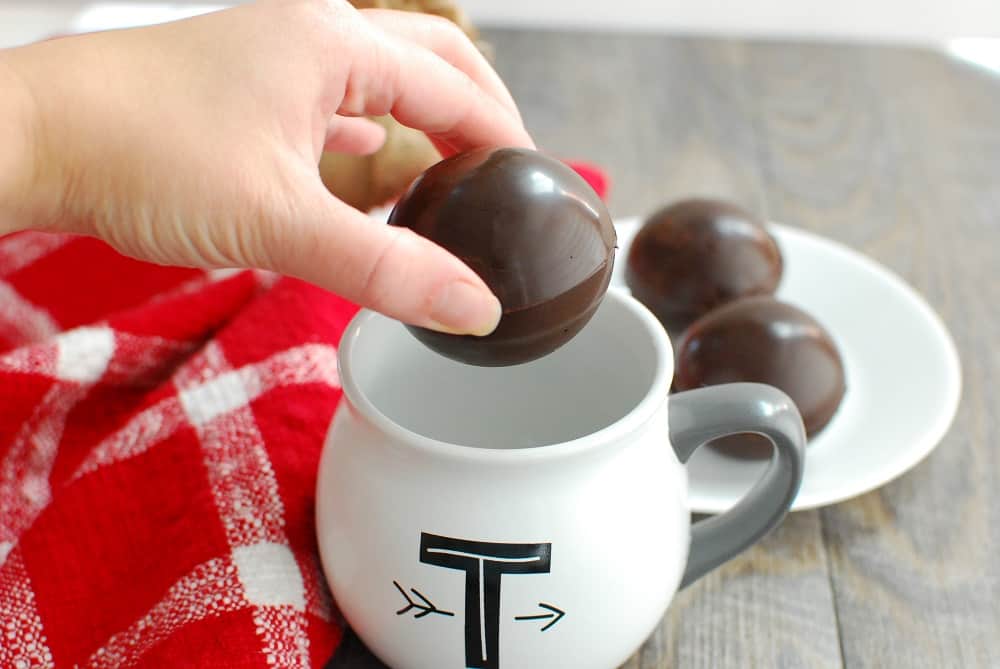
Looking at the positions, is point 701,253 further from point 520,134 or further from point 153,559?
point 153,559

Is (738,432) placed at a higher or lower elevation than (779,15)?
higher

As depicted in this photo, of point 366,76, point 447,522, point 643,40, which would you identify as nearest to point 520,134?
point 366,76

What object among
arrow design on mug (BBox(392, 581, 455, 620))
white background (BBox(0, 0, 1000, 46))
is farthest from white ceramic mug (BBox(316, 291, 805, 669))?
white background (BBox(0, 0, 1000, 46))

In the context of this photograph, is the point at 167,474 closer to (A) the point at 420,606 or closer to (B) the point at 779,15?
(A) the point at 420,606

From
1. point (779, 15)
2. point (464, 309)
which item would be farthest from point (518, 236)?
point (779, 15)

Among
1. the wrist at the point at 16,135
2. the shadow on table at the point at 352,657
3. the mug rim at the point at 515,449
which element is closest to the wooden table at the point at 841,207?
the shadow on table at the point at 352,657

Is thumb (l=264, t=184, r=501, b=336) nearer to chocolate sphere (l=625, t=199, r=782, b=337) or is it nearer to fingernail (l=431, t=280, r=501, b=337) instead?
fingernail (l=431, t=280, r=501, b=337)
